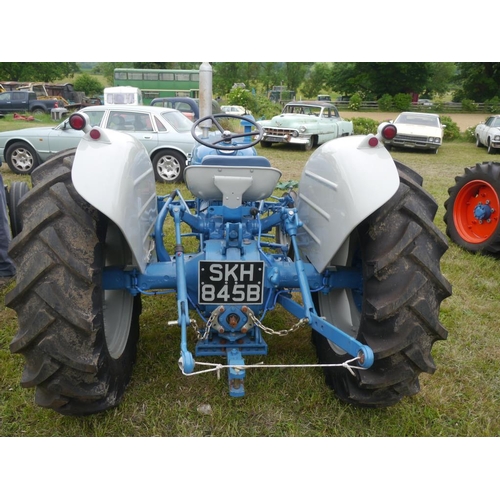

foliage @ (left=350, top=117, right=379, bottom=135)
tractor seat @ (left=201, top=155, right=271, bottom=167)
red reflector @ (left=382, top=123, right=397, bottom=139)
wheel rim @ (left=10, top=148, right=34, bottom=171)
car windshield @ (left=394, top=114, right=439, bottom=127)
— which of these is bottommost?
foliage @ (left=350, top=117, right=379, bottom=135)

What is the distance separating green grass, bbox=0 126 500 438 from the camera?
2.53 m

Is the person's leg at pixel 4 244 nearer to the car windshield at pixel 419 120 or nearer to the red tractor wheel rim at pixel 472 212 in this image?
the red tractor wheel rim at pixel 472 212

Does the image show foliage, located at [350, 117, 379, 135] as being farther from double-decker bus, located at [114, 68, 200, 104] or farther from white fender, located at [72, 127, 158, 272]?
white fender, located at [72, 127, 158, 272]

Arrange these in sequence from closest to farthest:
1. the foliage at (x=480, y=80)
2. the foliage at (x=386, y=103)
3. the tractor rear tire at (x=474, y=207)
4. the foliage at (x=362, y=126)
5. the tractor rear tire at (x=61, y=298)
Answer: the tractor rear tire at (x=61, y=298) < the tractor rear tire at (x=474, y=207) < the foliage at (x=362, y=126) < the foliage at (x=386, y=103) < the foliage at (x=480, y=80)

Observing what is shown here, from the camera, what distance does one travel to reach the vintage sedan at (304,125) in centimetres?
1409

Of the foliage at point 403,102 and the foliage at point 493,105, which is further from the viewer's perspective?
the foliage at point 403,102

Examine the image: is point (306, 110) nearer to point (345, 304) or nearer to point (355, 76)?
point (345, 304)

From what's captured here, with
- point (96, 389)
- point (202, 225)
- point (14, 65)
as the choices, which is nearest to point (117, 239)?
point (202, 225)

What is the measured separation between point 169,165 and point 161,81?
1958 centimetres

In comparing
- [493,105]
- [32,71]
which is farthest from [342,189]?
[32,71]

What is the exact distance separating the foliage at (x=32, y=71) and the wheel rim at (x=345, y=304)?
42383mm

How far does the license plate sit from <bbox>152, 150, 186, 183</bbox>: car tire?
Result: 651cm

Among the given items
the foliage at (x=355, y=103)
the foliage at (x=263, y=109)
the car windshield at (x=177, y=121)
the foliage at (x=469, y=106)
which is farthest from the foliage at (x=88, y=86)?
the car windshield at (x=177, y=121)

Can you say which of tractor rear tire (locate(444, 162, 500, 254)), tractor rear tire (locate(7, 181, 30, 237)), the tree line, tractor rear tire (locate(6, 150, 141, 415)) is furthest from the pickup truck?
tractor rear tire (locate(6, 150, 141, 415))
